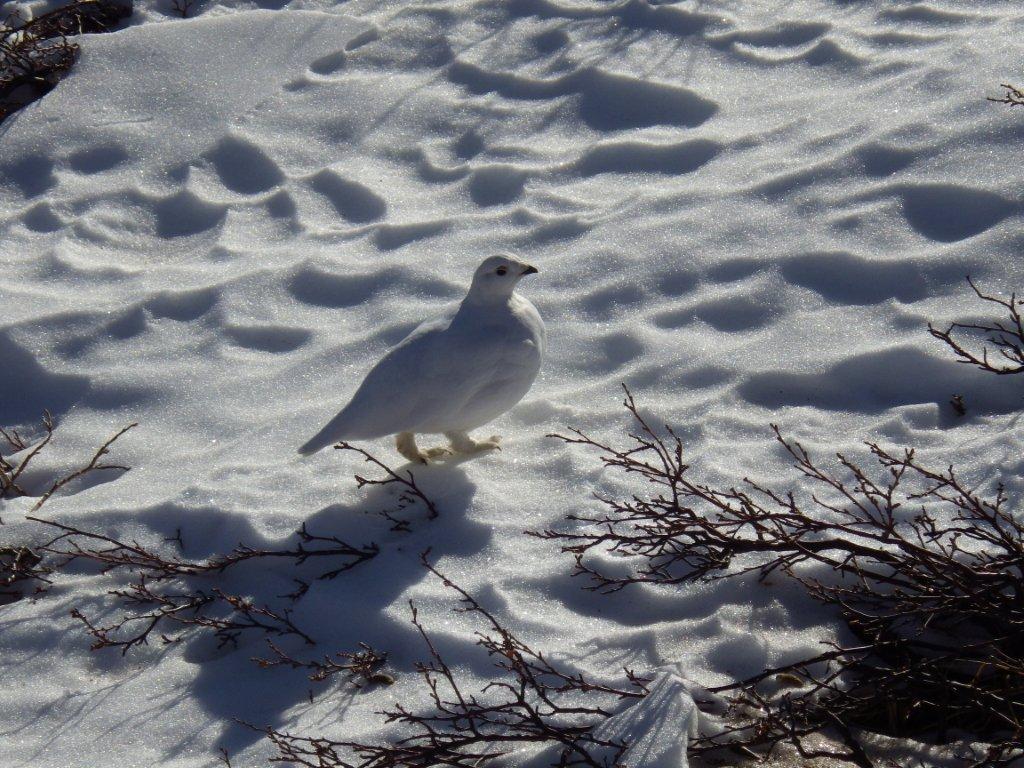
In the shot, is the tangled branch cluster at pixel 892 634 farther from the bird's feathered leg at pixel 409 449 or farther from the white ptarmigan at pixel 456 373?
the bird's feathered leg at pixel 409 449

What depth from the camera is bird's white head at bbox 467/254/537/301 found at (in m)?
3.58

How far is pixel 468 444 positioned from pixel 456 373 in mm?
339

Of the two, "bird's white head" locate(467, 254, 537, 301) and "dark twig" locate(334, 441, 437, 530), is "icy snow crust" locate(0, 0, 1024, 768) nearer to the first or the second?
"dark twig" locate(334, 441, 437, 530)

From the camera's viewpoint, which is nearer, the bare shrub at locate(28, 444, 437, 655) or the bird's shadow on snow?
the bird's shadow on snow

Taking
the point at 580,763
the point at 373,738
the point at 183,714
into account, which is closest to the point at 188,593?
the point at 183,714

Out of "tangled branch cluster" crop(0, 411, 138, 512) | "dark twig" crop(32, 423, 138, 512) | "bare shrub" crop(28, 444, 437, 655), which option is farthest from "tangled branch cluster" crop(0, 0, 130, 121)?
"bare shrub" crop(28, 444, 437, 655)

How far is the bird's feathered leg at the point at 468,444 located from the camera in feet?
12.1

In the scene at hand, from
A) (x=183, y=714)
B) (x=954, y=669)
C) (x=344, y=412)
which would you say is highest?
(x=344, y=412)

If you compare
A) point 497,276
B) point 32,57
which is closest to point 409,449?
point 497,276

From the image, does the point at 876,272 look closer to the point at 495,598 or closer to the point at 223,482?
the point at 495,598

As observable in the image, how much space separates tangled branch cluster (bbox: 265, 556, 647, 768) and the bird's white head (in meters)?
1.15

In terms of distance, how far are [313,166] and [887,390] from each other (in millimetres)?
3062

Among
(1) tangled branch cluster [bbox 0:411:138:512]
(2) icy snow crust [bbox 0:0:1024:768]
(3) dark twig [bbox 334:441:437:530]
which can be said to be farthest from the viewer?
(1) tangled branch cluster [bbox 0:411:138:512]

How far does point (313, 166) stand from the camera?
213 inches
